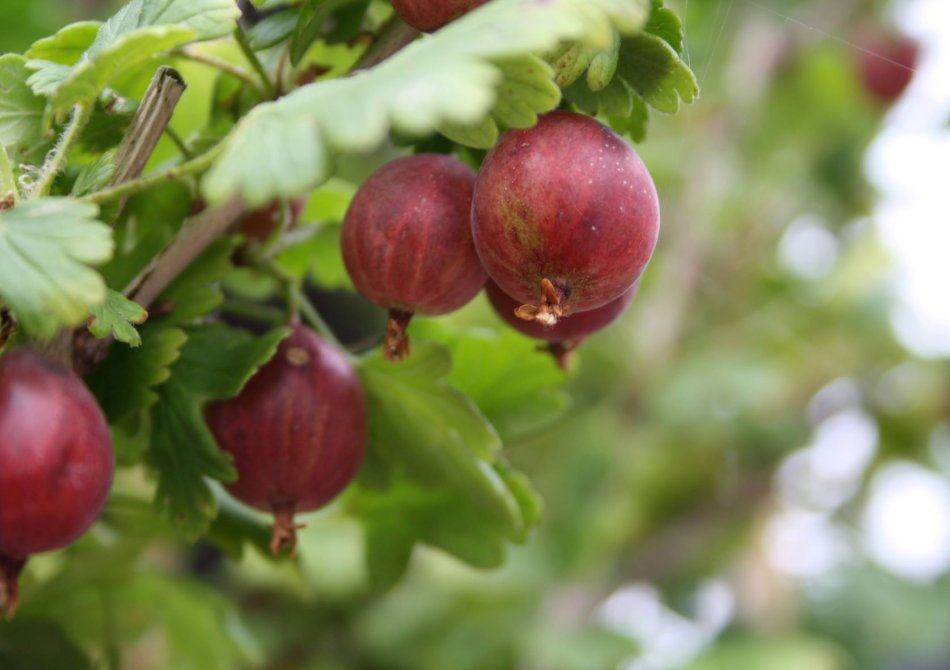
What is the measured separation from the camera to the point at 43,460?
0.43 m

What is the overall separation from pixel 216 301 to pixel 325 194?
0.22 meters

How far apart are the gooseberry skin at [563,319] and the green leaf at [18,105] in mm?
229

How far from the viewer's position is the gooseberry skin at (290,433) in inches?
21.8

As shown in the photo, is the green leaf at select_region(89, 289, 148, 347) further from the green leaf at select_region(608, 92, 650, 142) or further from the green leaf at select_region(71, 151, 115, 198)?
the green leaf at select_region(608, 92, 650, 142)

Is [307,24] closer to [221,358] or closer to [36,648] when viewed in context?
[221,358]

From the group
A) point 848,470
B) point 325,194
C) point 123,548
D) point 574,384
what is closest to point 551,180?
point 325,194

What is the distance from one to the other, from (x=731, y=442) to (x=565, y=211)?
1438 mm

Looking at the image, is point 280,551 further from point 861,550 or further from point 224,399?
point 861,550

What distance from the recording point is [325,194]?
0.76 metres

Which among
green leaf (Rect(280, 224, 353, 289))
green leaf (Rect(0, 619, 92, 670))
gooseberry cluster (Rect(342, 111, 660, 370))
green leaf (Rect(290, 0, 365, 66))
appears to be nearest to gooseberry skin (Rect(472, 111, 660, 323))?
gooseberry cluster (Rect(342, 111, 660, 370))

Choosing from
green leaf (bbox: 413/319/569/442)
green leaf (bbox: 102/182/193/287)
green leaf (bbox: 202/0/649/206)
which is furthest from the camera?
green leaf (bbox: 413/319/569/442)

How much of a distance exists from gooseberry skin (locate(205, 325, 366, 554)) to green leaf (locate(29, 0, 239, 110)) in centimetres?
17

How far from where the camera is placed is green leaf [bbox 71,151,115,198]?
0.46 m

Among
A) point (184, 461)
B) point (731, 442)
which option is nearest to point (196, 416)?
point (184, 461)
